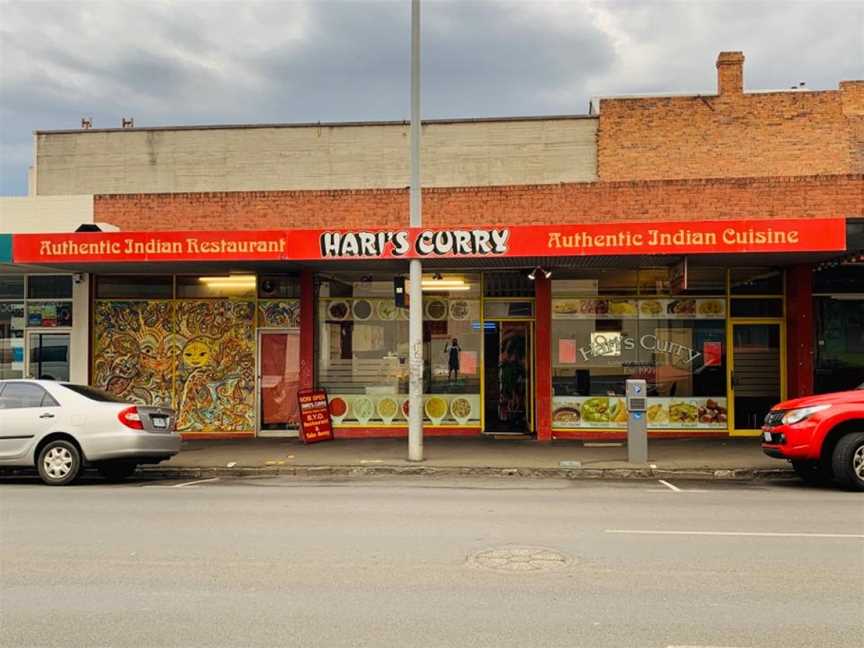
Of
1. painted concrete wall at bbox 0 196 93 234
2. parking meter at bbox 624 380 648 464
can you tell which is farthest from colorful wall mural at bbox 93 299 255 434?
parking meter at bbox 624 380 648 464

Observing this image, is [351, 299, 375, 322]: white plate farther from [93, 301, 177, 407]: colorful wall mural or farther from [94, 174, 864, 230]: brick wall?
[93, 301, 177, 407]: colorful wall mural

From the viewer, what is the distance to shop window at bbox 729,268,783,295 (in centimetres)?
1560

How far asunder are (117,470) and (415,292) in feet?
18.5

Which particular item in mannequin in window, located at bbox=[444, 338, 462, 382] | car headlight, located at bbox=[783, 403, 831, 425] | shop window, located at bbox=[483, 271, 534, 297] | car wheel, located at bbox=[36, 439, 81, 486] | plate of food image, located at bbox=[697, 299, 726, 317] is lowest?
car wheel, located at bbox=[36, 439, 81, 486]

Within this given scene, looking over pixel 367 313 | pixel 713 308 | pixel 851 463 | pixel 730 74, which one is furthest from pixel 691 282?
pixel 730 74

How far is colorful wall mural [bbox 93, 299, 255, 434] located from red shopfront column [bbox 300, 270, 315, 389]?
44.3 inches

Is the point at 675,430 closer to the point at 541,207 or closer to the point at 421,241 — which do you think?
the point at 541,207

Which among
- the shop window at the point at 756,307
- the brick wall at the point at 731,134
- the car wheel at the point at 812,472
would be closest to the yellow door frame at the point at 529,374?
the shop window at the point at 756,307

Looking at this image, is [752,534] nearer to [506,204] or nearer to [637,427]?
[637,427]

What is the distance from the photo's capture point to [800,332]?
15.1 metres

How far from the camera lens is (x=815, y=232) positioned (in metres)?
12.4

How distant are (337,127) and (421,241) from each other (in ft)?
23.4

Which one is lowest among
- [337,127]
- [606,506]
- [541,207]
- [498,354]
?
[606,506]

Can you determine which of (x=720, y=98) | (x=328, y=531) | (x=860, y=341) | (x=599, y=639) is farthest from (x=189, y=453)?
(x=720, y=98)
